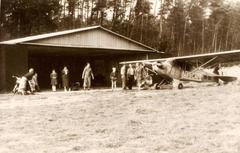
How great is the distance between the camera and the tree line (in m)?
54.7

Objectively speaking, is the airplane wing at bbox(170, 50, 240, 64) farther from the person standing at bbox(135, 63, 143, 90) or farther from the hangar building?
the hangar building

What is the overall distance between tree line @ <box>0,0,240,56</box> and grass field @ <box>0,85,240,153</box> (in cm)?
2752

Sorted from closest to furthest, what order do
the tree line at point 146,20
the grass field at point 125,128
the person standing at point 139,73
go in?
the grass field at point 125,128 → the person standing at point 139,73 → the tree line at point 146,20

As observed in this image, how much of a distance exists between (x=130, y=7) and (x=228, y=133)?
196 feet

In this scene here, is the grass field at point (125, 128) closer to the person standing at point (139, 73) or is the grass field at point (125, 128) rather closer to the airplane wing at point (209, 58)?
the airplane wing at point (209, 58)

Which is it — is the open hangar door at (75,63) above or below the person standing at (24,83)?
above

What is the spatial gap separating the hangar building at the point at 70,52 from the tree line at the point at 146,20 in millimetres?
7475

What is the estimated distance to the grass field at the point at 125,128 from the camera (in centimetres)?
776

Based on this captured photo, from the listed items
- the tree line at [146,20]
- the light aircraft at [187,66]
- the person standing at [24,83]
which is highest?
the tree line at [146,20]

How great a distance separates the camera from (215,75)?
27250mm

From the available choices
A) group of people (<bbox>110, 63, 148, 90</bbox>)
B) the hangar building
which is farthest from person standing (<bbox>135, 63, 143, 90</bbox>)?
the hangar building

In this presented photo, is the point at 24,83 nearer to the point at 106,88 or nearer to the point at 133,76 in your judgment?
the point at 133,76

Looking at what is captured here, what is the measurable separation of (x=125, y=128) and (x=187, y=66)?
16788 millimetres

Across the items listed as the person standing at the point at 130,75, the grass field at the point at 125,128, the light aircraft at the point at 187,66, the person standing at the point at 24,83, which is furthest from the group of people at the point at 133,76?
the grass field at the point at 125,128
